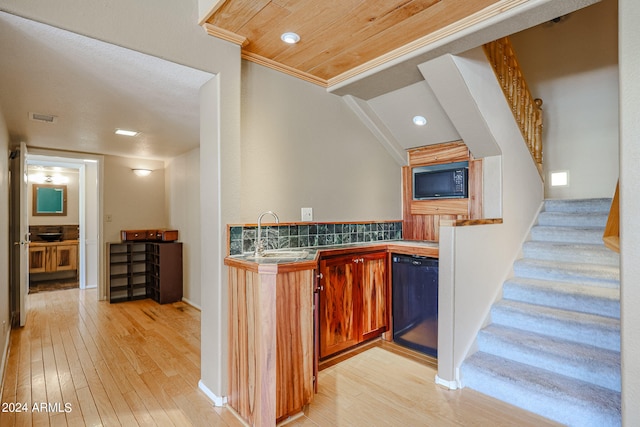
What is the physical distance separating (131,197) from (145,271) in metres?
1.19

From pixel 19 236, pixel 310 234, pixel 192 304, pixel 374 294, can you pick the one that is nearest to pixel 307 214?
pixel 310 234

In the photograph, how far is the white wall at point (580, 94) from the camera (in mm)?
3773

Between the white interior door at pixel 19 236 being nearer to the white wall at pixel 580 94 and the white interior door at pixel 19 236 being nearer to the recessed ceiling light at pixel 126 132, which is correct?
the recessed ceiling light at pixel 126 132

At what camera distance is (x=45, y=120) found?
3234mm

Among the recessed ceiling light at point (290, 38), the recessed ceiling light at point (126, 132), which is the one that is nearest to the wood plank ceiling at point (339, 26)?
the recessed ceiling light at point (290, 38)

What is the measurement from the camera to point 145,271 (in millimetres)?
5266

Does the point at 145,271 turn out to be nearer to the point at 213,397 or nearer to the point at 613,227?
the point at 213,397

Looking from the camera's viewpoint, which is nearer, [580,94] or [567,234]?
[567,234]

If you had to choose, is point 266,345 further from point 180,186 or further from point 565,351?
point 180,186

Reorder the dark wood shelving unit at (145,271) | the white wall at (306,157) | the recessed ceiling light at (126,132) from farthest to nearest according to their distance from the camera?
the dark wood shelving unit at (145,271) → the recessed ceiling light at (126,132) → the white wall at (306,157)

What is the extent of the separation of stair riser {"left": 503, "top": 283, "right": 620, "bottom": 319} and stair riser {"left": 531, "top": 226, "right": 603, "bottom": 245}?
0.78 m

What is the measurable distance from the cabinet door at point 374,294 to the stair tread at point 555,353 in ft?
2.87

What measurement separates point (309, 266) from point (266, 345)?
512 millimetres

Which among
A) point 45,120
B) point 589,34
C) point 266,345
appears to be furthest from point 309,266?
point 589,34
